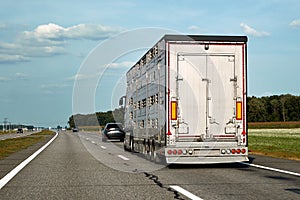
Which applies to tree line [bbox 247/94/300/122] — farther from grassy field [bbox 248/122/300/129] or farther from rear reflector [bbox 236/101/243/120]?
rear reflector [bbox 236/101/243/120]

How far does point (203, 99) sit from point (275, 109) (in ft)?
442

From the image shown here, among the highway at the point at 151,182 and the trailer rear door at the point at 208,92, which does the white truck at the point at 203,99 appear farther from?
the highway at the point at 151,182

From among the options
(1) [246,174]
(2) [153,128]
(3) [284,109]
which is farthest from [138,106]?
(3) [284,109]

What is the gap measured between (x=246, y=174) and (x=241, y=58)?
139 inches

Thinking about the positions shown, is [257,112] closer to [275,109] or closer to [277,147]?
[275,109]

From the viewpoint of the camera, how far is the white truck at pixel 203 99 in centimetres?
1452

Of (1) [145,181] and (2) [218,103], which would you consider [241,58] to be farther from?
(1) [145,181]

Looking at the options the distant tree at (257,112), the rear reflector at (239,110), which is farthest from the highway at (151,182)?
the distant tree at (257,112)

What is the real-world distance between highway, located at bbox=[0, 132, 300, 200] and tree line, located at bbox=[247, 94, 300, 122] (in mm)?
126997

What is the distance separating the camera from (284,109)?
144 metres

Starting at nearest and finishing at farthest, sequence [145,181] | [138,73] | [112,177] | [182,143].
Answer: [145,181], [112,177], [182,143], [138,73]

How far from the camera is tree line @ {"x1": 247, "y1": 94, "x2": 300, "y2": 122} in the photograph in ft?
461

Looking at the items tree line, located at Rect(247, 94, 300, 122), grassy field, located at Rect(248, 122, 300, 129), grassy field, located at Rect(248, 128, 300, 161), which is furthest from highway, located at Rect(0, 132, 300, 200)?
tree line, located at Rect(247, 94, 300, 122)

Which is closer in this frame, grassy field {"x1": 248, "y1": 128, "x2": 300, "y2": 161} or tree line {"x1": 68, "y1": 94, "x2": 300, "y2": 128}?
grassy field {"x1": 248, "y1": 128, "x2": 300, "y2": 161}
